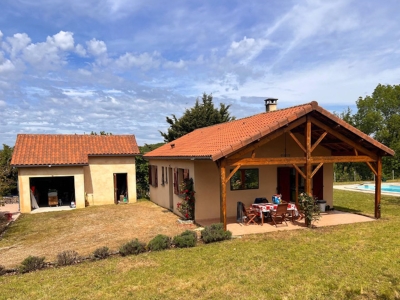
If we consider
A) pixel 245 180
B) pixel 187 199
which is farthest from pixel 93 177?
pixel 245 180

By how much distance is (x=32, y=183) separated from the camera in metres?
21.8

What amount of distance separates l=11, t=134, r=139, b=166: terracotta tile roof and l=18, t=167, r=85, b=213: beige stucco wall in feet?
1.59

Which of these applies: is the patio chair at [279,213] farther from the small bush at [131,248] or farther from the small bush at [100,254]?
the small bush at [100,254]

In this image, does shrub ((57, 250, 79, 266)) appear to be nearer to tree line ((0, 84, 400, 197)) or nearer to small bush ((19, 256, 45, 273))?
small bush ((19, 256, 45, 273))

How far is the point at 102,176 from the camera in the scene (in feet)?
65.9

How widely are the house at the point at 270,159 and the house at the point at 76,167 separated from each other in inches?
210

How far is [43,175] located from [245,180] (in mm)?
12343

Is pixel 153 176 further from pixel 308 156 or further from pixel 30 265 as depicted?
pixel 30 265

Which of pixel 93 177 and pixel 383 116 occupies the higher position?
pixel 383 116

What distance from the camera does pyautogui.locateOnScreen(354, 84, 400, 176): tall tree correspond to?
40.9m

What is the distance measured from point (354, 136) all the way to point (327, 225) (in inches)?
145

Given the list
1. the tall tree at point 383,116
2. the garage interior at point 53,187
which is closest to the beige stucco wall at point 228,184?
the garage interior at point 53,187

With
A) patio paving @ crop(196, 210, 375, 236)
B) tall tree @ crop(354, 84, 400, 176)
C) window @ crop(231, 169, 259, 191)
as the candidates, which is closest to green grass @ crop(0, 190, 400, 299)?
patio paving @ crop(196, 210, 375, 236)

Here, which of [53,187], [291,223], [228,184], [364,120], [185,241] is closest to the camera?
[185,241]
